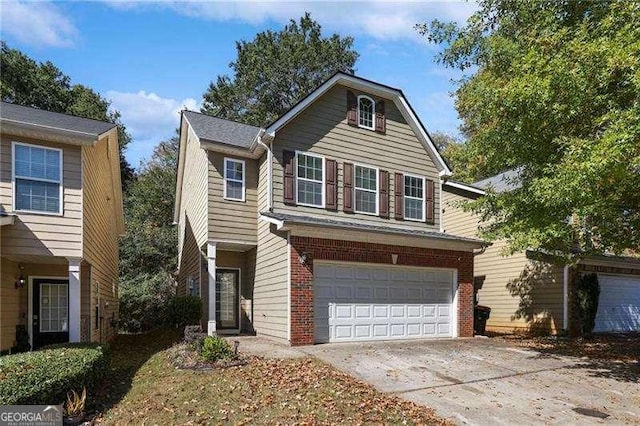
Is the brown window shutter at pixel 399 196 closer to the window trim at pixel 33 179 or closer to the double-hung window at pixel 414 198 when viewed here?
the double-hung window at pixel 414 198

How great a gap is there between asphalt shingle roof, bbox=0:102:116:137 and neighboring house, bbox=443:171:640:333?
39.2 feet

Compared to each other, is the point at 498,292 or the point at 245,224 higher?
the point at 245,224

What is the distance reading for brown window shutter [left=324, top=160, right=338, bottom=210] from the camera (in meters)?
14.9

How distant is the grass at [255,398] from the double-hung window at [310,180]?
18.8 feet

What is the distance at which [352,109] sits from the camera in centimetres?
1572

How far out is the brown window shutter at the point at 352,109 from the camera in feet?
51.4

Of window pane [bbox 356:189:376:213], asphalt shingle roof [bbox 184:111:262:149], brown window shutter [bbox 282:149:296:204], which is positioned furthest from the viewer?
window pane [bbox 356:189:376:213]

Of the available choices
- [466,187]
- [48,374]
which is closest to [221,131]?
[466,187]

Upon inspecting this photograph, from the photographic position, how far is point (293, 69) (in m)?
35.7

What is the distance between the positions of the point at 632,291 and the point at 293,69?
26.3m

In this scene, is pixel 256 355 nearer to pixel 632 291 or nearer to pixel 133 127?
pixel 632 291

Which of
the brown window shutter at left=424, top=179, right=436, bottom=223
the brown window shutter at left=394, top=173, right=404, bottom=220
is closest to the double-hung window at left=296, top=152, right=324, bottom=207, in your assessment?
the brown window shutter at left=394, top=173, right=404, bottom=220

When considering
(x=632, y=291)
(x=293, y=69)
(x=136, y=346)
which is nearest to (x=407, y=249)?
(x=136, y=346)

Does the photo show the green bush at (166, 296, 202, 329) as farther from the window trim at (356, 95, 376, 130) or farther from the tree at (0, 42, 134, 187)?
the tree at (0, 42, 134, 187)
